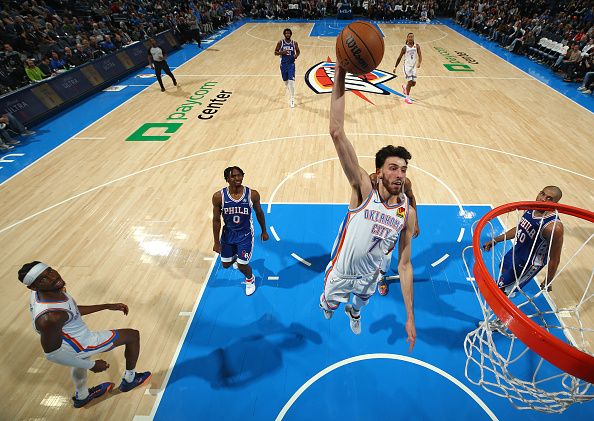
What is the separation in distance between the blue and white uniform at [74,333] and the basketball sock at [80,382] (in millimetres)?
347

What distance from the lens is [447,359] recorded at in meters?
3.63

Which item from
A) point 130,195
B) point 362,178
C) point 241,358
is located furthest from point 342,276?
point 130,195

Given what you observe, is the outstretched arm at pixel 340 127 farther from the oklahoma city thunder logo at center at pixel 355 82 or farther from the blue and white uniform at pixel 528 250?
the oklahoma city thunder logo at center at pixel 355 82

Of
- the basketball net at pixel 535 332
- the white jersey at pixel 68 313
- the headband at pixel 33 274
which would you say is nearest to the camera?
the basketball net at pixel 535 332

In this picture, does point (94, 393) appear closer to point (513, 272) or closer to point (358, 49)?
point (358, 49)

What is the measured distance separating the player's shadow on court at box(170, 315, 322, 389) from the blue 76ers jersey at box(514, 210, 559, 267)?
2421mm

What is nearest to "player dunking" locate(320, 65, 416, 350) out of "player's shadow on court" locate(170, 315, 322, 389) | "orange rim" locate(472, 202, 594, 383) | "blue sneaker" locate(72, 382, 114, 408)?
"orange rim" locate(472, 202, 594, 383)

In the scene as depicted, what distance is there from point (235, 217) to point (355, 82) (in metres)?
9.71

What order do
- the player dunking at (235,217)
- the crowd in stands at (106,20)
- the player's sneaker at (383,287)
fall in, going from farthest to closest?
the crowd in stands at (106,20) → the player's sneaker at (383,287) → the player dunking at (235,217)

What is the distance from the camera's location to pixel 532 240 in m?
3.38

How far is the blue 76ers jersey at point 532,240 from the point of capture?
3.28 m

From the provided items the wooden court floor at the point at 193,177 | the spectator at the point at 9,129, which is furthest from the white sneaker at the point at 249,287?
the spectator at the point at 9,129

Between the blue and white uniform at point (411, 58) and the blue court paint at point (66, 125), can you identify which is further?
the blue and white uniform at point (411, 58)

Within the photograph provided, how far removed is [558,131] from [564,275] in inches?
228
